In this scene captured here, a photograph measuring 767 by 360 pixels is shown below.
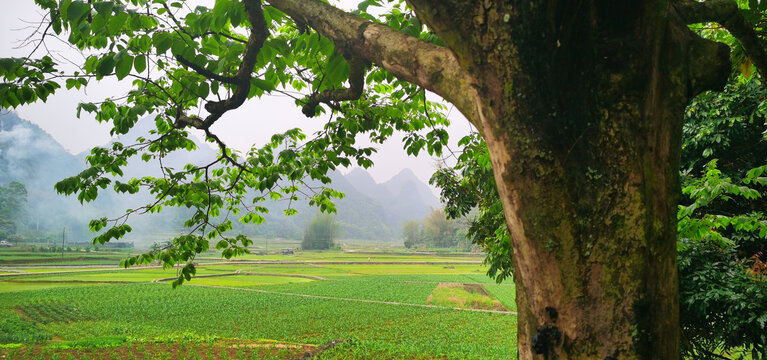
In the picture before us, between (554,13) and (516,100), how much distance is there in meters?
0.26

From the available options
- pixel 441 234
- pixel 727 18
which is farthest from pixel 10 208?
pixel 727 18

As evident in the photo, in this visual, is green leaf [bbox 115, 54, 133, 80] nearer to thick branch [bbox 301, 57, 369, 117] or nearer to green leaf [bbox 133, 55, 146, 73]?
green leaf [bbox 133, 55, 146, 73]

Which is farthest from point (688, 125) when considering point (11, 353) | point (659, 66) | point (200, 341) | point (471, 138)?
point (11, 353)

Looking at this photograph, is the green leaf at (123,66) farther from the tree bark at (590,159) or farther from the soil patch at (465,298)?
the soil patch at (465,298)

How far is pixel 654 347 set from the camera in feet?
3.55

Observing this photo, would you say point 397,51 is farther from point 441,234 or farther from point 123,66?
point 441,234

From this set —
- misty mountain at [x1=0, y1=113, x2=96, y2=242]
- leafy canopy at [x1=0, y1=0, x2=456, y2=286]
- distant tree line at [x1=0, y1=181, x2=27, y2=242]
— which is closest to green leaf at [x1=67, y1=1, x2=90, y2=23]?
leafy canopy at [x1=0, y1=0, x2=456, y2=286]

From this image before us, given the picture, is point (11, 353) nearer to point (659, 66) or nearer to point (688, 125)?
point (659, 66)

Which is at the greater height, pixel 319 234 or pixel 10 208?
pixel 10 208

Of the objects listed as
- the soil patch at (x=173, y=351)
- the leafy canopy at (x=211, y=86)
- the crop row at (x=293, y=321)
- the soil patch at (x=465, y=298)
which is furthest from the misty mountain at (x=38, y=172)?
A: the leafy canopy at (x=211, y=86)

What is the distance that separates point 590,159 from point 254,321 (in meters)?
20.8

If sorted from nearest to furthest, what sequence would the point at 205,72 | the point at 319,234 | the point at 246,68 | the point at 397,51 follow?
the point at 397,51 < the point at 205,72 < the point at 246,68 < the point at 319,234

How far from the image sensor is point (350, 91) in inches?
111

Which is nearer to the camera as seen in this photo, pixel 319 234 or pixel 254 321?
pixel 254 321
